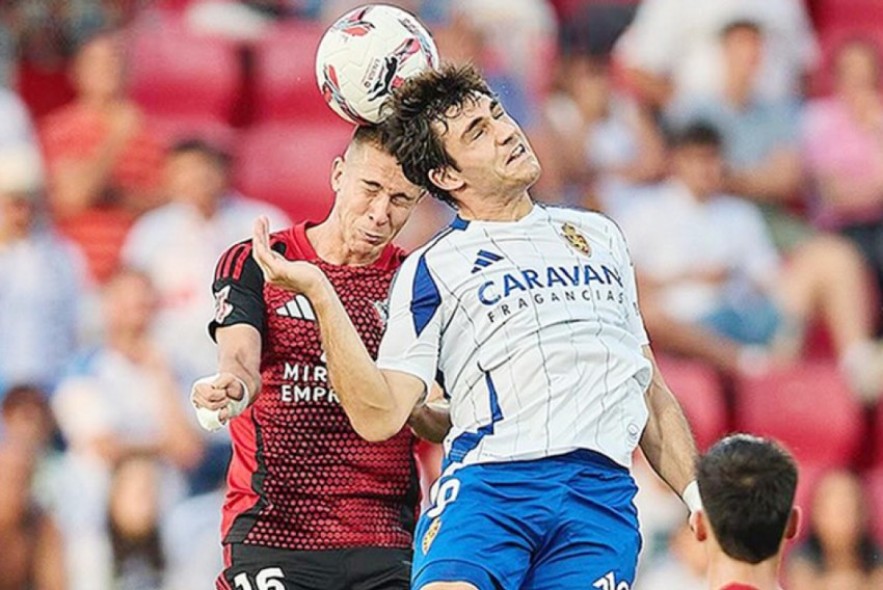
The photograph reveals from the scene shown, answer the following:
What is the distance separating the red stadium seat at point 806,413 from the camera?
11133 millimetres

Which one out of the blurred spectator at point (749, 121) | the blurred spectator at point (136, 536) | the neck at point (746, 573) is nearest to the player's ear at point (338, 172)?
the neck at point (746, 573)

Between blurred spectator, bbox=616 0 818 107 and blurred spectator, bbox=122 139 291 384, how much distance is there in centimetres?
246

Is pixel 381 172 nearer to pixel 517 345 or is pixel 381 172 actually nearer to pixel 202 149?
pixel 517 345

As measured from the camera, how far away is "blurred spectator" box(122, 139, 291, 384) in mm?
11047

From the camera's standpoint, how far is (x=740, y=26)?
1236 centimetres

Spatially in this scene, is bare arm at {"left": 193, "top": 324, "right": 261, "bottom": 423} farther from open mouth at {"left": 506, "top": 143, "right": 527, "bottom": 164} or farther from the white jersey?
open mouth at {"left": 506, "top": 143, "right": 527, "bottom": 164}

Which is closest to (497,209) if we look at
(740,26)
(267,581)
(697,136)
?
(267,581)

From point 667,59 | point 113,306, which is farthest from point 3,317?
point 667,59

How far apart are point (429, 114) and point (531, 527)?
4.10 feet

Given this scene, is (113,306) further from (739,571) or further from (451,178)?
(739,571)

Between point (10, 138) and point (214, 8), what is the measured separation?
5.58 feet

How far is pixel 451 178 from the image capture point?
19.7 feet

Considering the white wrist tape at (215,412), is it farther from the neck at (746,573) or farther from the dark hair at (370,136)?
the neck at (746,573)

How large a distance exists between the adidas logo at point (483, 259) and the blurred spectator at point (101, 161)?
6.08m
